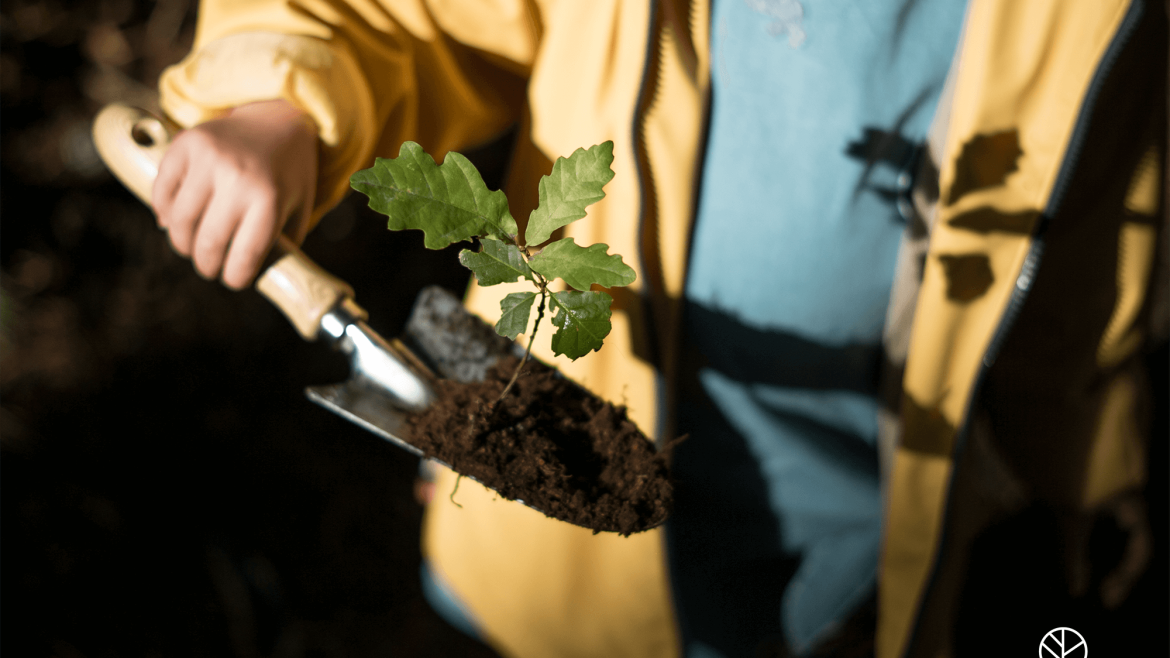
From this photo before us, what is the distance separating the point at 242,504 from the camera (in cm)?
134

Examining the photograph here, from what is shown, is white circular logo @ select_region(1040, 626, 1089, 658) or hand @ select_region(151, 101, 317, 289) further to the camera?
white circular logo @ select_region(1040, 626, 1089, 658)

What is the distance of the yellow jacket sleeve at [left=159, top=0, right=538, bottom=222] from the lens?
0.52 metres

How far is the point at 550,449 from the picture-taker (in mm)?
443

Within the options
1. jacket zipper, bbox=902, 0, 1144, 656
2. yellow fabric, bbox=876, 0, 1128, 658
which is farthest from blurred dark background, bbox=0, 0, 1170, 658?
yellow fabric, bbox=876, 0, 1128, 658

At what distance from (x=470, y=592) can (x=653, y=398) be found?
17.4 inches

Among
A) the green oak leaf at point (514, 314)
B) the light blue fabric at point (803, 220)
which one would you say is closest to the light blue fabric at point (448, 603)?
the light blue fabric at point (803, 220)

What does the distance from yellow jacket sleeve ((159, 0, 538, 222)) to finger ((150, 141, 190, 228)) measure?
0.07 meters

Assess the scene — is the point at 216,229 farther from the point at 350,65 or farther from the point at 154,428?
the point at 154,428

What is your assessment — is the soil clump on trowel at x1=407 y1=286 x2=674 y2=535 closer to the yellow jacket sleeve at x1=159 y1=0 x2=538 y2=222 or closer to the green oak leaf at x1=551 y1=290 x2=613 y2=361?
the green oak leaf at x1=551 y1=290 x2=613 y2=361

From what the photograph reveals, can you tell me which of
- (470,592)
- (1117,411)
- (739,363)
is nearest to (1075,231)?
(1117,411)

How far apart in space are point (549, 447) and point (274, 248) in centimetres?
30

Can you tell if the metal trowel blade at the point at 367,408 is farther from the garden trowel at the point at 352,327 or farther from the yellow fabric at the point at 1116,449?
the yellow fabric at the point at 1116,449

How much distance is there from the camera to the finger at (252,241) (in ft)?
1.61

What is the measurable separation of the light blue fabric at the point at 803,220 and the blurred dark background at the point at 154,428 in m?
0.70
